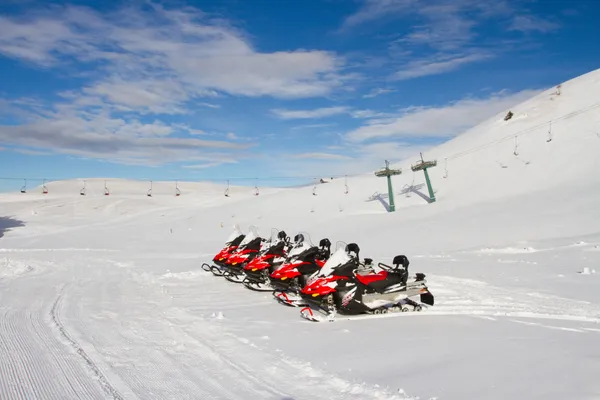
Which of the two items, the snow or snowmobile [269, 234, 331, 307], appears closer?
the snow

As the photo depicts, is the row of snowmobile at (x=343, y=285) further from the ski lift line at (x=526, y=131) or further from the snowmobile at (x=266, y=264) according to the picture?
the ski lift line at (x=526, y=131)

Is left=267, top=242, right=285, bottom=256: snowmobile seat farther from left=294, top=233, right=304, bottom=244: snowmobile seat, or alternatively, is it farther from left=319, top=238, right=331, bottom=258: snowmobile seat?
left=319, top=238, right=331, bottom=258: snowmobile seat

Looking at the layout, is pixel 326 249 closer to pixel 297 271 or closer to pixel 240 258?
pixel 297 271

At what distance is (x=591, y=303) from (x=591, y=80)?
45.3 metres

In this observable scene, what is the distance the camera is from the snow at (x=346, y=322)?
4.59 meters

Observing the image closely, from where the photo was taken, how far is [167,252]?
69.2 ft

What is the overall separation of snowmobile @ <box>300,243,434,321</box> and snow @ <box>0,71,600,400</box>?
28 centimetres

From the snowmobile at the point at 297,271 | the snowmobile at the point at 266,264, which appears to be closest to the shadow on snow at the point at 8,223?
the snowmobile at the point at 266,264

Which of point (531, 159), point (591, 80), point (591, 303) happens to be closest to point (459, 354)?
point (591, 303)

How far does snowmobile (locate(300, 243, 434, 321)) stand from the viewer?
779cm

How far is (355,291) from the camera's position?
7.71 meters

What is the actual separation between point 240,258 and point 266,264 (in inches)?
57.6

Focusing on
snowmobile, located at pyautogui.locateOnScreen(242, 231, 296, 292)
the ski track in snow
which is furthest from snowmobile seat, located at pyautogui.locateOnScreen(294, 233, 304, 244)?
the ski track in snow

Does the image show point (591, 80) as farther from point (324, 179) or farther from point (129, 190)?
point (129, 190)
